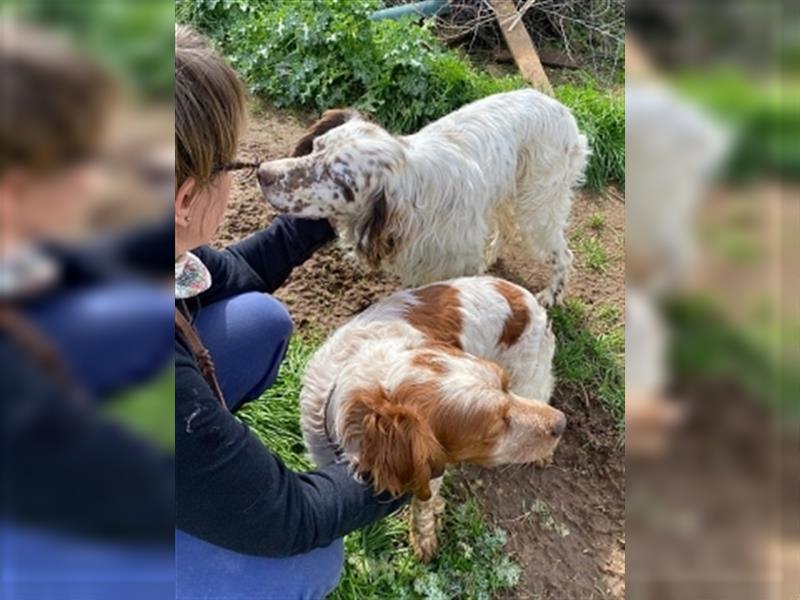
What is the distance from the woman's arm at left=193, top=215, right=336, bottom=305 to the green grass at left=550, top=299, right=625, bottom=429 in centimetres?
134

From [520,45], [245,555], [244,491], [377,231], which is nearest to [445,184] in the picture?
[377,231]

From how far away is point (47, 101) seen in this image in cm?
43

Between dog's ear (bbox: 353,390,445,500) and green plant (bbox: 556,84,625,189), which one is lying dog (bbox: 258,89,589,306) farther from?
dog's ear (bbox: 353,390,445,500)

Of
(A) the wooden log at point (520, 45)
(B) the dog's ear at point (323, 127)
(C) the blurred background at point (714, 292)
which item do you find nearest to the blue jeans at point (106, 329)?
(C) the blurred background at point (714, 292)

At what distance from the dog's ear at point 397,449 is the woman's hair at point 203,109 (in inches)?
33.7

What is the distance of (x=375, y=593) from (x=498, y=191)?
1.84m

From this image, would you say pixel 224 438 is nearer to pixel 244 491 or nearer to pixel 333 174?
pixel 244 491

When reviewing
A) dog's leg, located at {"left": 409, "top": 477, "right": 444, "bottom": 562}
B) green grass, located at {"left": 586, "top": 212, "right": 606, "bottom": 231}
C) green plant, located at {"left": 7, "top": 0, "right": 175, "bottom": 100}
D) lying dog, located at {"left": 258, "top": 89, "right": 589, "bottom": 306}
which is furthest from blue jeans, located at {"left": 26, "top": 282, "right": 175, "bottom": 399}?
green grass, located at {"left": 586, "top": 212, "right": 606, "bottom": 231}

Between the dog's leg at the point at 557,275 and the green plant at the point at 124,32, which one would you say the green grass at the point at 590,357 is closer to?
the dog's leg at the point at 557,275

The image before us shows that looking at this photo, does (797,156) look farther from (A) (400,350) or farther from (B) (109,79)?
(A) (400,350)

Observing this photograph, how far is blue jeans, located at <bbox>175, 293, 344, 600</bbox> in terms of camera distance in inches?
79.9

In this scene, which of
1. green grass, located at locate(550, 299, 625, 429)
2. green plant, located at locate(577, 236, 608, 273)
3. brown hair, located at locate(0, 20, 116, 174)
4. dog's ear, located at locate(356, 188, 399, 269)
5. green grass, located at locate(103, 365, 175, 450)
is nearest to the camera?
brown hair, located at locate(0, 20, 116, 174)

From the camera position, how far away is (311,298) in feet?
12.4

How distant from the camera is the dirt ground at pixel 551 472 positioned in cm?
291
